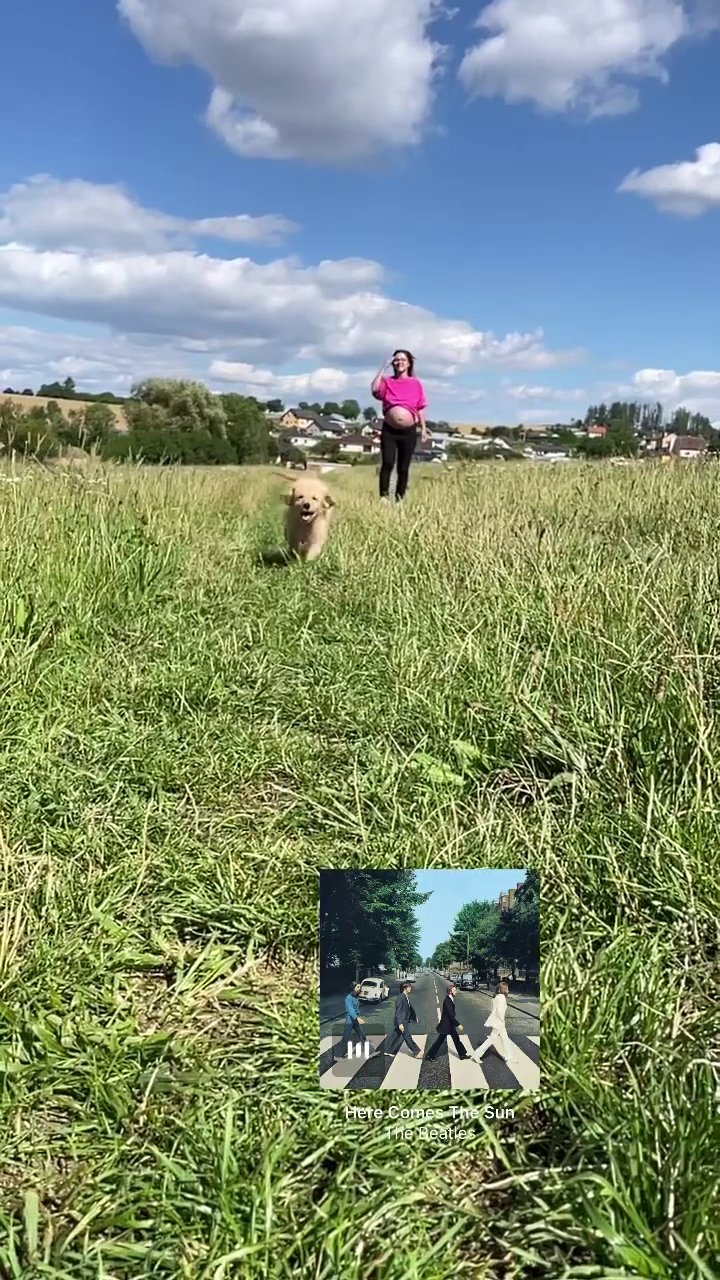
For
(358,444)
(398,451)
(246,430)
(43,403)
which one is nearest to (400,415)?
(398,451)

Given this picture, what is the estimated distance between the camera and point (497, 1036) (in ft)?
4.51

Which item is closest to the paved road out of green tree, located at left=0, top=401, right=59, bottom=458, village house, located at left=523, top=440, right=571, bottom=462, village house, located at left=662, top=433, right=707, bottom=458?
green tree, located at left=0, top=401, right=59, bottom=458

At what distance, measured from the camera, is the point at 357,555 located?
5.38 meters

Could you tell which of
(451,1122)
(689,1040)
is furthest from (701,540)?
(451,1122)

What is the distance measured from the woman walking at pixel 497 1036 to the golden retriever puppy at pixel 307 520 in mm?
4787

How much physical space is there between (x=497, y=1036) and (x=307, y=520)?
5078mm

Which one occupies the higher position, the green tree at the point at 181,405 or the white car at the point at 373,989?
the green tree at the point at 181,405

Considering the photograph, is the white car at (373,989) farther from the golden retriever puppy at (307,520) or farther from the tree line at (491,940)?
the golden retriever puppy at (307,520)

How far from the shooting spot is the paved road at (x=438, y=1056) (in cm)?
136

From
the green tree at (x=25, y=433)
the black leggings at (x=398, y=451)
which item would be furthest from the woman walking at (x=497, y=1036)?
the black leggings at (x=398, y=451)

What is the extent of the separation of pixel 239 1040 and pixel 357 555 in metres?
4.07

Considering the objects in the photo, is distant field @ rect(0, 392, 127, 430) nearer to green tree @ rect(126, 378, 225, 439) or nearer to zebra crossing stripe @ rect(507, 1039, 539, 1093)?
green tree @ rect(126, 378, 225, 439)

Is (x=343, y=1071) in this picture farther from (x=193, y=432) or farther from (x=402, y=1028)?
(x=193, y=432)

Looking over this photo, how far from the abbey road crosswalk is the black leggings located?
720cm
